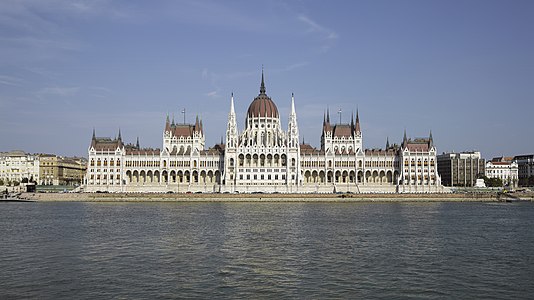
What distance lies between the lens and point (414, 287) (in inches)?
1046

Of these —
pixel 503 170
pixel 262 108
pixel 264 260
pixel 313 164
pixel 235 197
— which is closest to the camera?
pixel 264 260

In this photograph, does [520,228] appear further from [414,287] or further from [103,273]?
[103,273]

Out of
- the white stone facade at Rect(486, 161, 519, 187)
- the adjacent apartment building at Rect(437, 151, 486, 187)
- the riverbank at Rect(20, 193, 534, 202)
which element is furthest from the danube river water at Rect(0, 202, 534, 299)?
the white stone facade at Rect(486, 161, 519, 187)

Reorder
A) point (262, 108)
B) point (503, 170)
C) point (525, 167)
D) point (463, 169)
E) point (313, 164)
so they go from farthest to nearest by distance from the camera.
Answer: point (503, 170), point (525, 167), point (463, 169), point (262, 108), point (313, 164)

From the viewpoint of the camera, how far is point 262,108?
12938 cm

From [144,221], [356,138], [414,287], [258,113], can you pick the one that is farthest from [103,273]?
[356,138]

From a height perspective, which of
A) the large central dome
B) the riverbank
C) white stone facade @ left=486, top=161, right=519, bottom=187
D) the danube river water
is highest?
the large central dome

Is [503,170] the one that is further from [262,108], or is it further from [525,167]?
[262,108]

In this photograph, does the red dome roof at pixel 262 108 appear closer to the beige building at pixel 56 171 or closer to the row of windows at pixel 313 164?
the row of windows at pixel 313 164

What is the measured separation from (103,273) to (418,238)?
82.4 ft

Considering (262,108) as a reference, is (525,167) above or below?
below

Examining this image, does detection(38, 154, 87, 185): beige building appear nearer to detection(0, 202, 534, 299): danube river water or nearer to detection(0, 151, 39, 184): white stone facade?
detection(0, 151, 39, 184): white stone facade

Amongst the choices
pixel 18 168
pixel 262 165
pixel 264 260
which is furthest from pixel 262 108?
pixel 264 260

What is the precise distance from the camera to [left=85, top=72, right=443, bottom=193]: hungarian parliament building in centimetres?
12175
